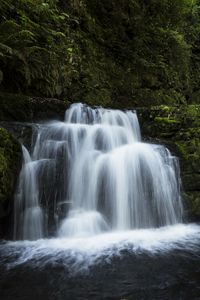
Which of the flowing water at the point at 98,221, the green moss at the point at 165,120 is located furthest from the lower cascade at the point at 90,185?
the green moss at the point at 165,120

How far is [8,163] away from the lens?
19.1ft

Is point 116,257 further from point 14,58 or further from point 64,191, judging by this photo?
point 14,58

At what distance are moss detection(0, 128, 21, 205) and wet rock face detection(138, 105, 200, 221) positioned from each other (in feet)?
11.2

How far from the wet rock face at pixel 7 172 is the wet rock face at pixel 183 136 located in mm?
3403

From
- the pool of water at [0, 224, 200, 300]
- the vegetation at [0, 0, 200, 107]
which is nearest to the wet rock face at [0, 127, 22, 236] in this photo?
the pool of water at [0, 224, 200, 300]

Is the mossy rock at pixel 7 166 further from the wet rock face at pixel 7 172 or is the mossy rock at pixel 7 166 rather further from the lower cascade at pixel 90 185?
the lower cascade at pixel 90 185

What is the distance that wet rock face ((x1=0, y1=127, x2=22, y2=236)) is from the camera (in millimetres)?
5562

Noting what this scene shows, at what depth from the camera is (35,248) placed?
5.19 metres

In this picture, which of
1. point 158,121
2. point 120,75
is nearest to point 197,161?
point 158,121

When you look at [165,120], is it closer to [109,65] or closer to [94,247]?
[94,247]

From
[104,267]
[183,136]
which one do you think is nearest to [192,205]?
[183,136]

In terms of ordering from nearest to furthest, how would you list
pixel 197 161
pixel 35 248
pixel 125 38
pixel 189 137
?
pixel 35 248, pixel 197 161, pixel 189 137, pixel 125 38

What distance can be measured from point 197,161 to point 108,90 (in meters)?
5.18

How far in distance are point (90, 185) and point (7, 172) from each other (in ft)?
5.33
